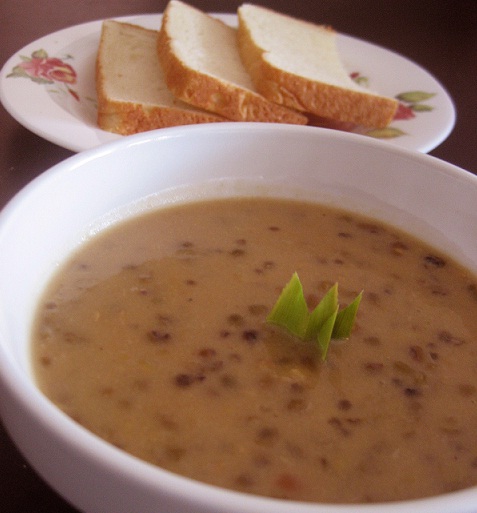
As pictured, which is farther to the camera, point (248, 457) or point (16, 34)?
point (16, 34)

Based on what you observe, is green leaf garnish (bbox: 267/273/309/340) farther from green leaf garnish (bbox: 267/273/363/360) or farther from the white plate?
the white plate

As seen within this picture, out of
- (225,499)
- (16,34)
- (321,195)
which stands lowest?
(16,34)

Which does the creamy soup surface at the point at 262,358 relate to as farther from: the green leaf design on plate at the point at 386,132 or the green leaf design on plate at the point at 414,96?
the green leaf design on plate at the point at 414,96

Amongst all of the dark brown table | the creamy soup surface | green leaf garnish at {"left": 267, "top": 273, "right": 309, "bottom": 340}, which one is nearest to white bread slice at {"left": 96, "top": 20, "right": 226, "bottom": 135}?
the dark brown table

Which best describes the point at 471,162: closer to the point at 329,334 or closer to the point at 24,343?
the point at 329,334

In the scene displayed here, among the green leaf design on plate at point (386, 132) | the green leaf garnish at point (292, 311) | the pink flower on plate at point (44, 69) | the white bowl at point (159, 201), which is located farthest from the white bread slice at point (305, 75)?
the green leaf garnish at point (292, 311)

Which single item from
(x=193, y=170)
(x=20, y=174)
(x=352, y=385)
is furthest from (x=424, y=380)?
(x=20, y=174)
